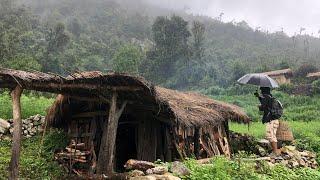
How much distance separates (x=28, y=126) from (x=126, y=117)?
207 inches

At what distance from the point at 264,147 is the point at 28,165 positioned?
739cm

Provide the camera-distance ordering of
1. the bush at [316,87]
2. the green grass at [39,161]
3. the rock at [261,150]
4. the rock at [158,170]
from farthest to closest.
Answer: the bush at [316,87]
the rock at [261,150]
the green grass at [39,161]
the rock at [158,170]

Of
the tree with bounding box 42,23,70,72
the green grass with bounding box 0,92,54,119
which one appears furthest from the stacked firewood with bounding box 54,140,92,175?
the tree with bounding box 42,23,70,72

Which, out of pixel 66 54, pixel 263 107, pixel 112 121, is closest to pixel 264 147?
pixel 263 107

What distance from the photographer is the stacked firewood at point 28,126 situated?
1481 cm

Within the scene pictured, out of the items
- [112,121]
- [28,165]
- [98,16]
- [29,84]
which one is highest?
[98,16]

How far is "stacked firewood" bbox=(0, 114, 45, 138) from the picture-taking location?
14812 millimetres

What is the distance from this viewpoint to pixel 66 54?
118ft

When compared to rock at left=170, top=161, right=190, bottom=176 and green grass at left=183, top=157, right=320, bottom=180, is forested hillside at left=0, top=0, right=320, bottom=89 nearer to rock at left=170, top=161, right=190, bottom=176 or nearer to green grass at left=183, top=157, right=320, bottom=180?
green grass at left=183, top=157, right=320, bottom=180

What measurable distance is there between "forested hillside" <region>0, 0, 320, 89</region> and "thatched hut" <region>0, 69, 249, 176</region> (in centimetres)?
1231

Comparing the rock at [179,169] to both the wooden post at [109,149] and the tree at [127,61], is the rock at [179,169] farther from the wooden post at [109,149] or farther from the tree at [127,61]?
the tree at [127,61]

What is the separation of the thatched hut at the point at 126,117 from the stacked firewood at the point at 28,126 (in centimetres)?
333

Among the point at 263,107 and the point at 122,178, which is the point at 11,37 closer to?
the point at 263,107

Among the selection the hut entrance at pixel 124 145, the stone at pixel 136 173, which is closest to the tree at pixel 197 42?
the hut entrance at pixel 124 145
